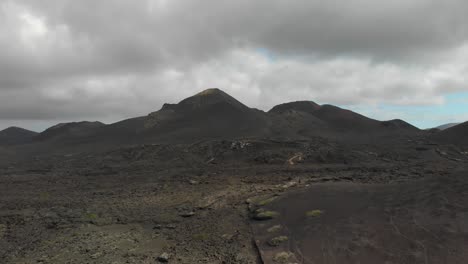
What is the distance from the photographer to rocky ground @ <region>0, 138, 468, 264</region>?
19.3 m

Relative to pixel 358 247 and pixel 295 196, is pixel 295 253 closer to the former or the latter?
pixel 358 247

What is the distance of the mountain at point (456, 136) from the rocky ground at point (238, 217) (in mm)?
45577

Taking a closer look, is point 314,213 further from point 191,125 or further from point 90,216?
point 191,125

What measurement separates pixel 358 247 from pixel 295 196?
1091 centimetres

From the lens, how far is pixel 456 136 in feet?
284

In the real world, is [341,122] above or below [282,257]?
above

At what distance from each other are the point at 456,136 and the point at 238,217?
80.6 m

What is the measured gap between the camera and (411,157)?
2387 inches

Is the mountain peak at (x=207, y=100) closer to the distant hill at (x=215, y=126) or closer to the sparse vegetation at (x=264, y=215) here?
the distant hill at (x=215, y=126)

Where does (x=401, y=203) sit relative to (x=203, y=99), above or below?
below

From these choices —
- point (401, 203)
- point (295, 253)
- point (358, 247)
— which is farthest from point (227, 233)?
point (401, 203)

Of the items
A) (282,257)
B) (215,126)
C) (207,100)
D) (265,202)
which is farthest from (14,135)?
(282,257)

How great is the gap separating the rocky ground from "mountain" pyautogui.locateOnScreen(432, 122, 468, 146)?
45.6 metres

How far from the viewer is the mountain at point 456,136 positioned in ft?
273
